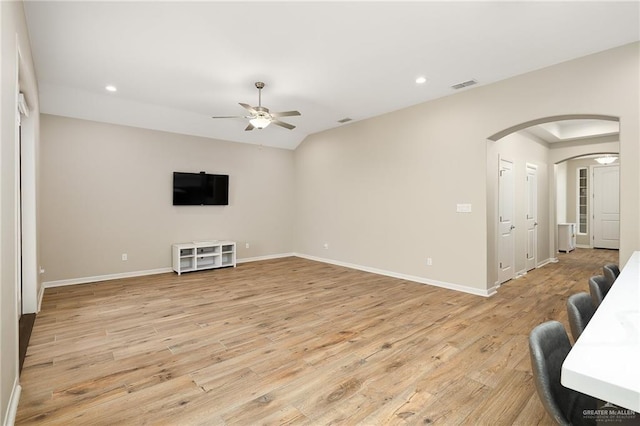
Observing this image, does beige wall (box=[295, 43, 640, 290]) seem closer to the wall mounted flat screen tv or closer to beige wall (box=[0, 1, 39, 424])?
the wall mounted flat screen tv

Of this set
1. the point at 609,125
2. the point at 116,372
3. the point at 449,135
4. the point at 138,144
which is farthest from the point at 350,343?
the point at 609,125

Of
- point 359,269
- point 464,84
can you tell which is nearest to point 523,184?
point 464,84

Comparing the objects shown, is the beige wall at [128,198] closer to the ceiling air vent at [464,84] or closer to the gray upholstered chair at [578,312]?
the ceiling air vent at [464,84]

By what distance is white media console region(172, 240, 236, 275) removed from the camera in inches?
240

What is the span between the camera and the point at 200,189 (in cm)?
652

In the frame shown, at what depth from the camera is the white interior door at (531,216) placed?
21.1 feet

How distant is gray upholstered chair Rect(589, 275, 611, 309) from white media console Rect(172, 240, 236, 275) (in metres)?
5.84

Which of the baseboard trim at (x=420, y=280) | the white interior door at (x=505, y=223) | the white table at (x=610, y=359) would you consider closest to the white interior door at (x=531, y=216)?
the white interior door at (x=505, y=223)

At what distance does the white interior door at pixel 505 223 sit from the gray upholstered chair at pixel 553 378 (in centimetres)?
432

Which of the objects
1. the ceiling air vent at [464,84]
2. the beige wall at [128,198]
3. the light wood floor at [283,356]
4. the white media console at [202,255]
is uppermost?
the ceiling air vent at [464,84]

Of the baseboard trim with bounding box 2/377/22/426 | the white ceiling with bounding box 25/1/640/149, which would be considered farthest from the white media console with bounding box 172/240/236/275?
the baseboard trim with bounding box 2/377/22/426

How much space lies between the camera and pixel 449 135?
4984 mm

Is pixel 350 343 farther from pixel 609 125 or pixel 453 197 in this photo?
pixel 609 125

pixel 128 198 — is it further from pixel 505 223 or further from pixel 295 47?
pixel 505 223
